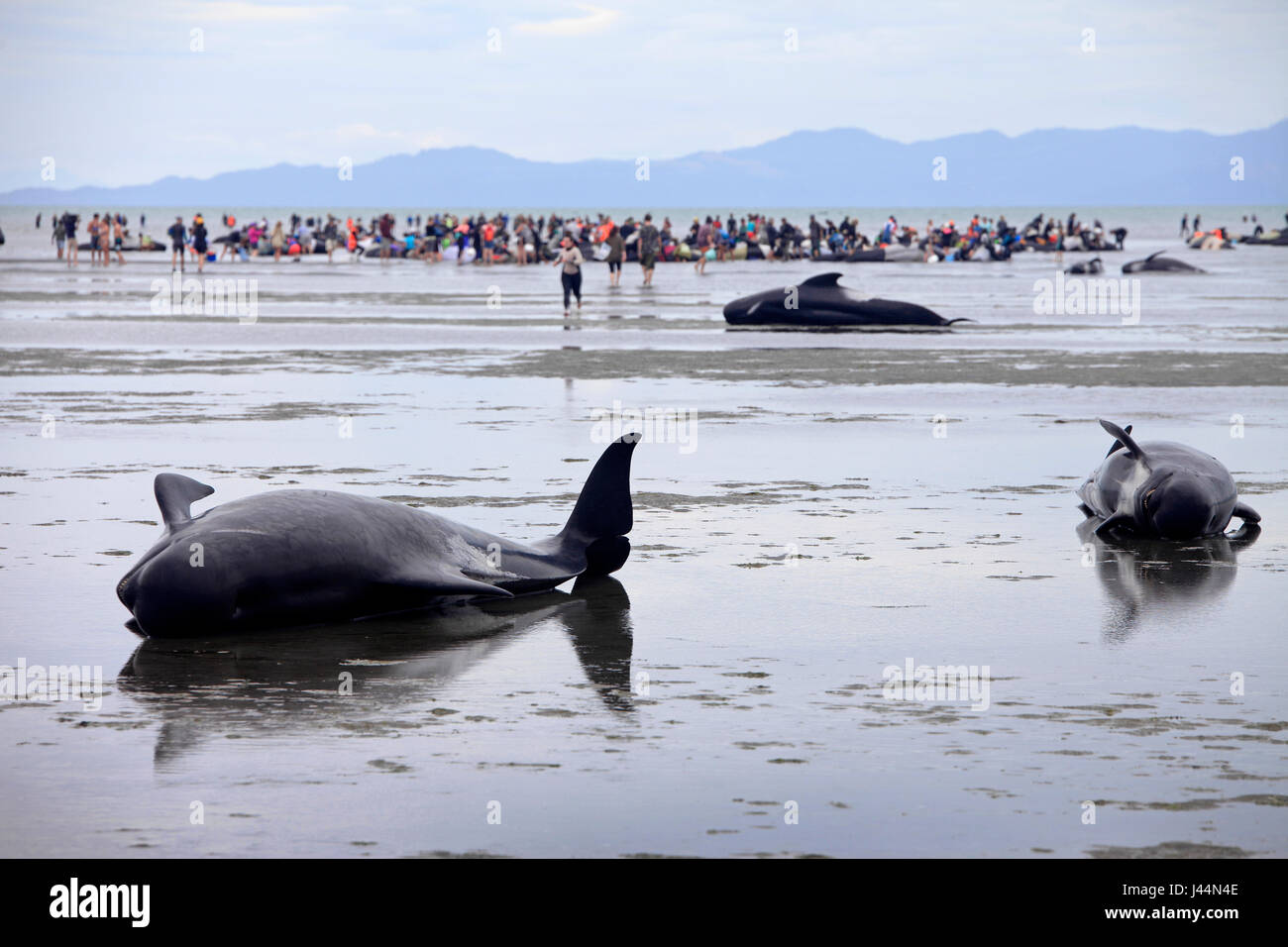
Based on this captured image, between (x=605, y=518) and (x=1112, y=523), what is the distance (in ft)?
10.5

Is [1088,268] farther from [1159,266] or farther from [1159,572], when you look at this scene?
[1159,572]

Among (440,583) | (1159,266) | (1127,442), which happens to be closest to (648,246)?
(1159,266)

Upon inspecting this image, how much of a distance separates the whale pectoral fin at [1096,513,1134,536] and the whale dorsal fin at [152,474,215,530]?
5197 mm

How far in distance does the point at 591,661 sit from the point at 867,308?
25.3m

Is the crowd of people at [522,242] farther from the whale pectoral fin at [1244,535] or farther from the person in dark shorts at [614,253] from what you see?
the whale pectoral fin at [1244,535]

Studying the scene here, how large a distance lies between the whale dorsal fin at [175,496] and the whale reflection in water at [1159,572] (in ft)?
14.1

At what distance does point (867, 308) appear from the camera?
104ft

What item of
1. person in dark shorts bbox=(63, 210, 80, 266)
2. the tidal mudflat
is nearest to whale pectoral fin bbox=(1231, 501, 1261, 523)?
the tidal mudflat

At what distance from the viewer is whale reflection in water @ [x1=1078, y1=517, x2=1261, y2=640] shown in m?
8.27

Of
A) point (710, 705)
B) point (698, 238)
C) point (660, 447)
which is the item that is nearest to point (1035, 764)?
point (710, 705)

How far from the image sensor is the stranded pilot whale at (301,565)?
7.37 meters

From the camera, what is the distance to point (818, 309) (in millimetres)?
31734
